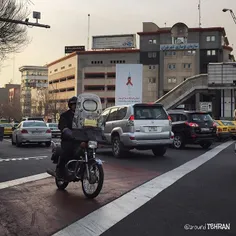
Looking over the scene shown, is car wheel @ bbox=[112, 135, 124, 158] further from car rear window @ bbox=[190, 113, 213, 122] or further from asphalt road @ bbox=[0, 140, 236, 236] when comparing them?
car rear window @ bbox=[190, 113, 213, 122]

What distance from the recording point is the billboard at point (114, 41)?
96938mm

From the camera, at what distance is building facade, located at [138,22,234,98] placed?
8531 centimetres

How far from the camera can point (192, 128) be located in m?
16.7

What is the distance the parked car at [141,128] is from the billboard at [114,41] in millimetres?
84896

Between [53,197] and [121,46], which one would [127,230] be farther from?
[121,46]

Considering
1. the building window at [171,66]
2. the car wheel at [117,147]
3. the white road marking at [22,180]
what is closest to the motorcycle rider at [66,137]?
the white road marking at [22,180]

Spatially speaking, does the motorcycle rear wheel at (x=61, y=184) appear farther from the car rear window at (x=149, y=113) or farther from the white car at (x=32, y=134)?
the white car at (x=32, y=134)

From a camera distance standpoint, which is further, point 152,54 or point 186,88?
point 152,54

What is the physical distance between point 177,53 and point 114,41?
60.7 ft

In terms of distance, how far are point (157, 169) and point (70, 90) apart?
98.3 meters

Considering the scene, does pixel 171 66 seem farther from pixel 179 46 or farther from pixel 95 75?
pixel 95 75

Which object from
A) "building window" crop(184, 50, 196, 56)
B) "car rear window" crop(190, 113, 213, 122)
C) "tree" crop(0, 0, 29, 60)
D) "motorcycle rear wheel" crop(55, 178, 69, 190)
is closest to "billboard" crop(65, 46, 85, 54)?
"building window" crop(184, 50, 196, 56)

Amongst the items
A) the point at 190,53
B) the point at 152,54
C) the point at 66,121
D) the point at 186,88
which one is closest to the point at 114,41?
the point at 152,54

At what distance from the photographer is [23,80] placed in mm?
164125
